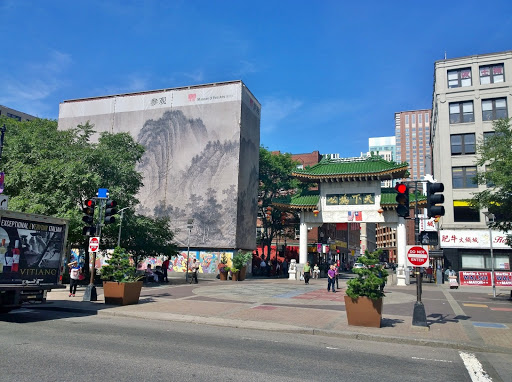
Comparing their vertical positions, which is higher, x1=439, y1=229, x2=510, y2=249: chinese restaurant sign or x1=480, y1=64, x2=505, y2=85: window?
x1=480, y1=64, x2=505, y2=85: window

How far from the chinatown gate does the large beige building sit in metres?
5.92

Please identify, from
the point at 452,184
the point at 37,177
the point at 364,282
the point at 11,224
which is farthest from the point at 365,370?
the point at 452,184

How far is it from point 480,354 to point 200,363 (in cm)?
647

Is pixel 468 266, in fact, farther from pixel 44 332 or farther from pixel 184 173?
pixel 44 332

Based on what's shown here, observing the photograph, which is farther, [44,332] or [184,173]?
[184,173]

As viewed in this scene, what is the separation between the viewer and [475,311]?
16.5 m

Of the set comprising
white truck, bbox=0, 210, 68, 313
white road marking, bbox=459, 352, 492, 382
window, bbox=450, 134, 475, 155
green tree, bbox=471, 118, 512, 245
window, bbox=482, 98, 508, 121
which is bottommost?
white road marking, bbox=459, 352, 492, 382

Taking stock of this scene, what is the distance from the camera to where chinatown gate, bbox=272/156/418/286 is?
1433 inches

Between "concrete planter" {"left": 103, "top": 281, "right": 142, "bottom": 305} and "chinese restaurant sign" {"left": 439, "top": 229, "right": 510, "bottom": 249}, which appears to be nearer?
"concrete planter" {"left": 103, "top": 281, "right": 142, "bottom": 305}

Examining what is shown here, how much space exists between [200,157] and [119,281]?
24.9m

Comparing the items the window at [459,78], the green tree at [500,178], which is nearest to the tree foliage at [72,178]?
the green tree at [500,178]

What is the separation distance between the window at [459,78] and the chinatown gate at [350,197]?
12.3 metres

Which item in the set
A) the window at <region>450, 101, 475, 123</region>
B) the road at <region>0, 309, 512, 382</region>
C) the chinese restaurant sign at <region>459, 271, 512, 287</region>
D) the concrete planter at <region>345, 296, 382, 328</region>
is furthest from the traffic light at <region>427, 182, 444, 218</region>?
the window at <region>450, 101, 475, 123</region>

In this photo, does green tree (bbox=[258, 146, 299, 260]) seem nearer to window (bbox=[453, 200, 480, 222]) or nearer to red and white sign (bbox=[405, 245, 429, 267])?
window (bbox=[453, 200, 480, 222])
